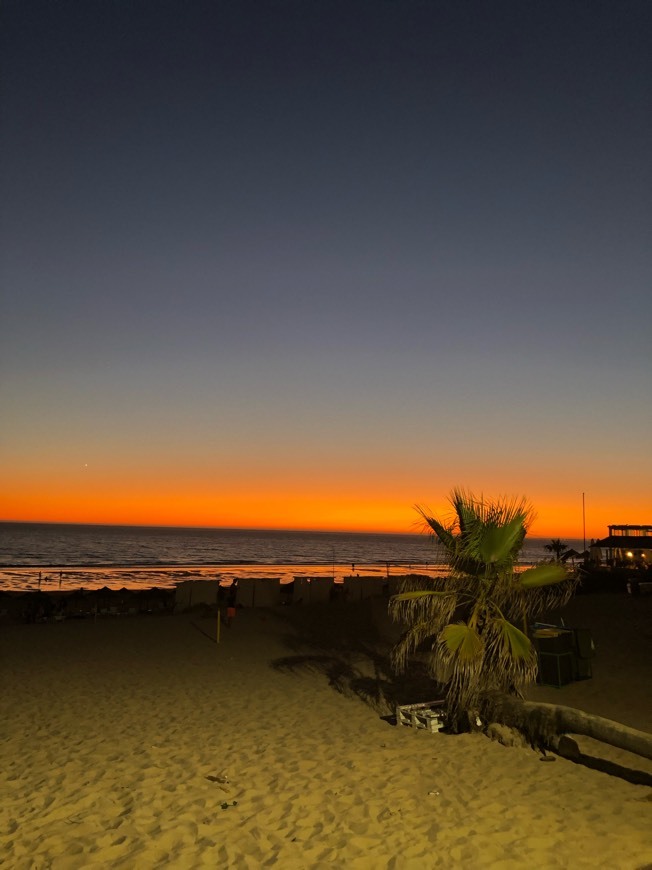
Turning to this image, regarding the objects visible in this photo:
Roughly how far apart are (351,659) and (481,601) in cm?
782

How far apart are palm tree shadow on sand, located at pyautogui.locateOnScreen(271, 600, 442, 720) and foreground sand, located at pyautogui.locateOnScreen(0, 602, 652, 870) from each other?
19cm

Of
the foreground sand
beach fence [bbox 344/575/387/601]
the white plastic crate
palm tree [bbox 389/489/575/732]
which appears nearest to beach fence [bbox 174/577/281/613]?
beach fence [bbox 344/575/387/601]

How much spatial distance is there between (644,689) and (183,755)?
27.0 feet

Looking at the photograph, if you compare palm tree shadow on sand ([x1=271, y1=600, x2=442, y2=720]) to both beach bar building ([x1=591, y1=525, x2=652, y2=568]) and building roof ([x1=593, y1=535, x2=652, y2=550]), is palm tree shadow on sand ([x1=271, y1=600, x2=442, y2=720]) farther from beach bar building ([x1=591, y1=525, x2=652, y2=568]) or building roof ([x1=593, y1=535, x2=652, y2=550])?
building roof ([x1=593, y1=535, x2=652, y2=550])

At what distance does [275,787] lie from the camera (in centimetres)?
714

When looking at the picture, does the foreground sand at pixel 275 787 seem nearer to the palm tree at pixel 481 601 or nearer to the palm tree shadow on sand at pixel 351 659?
the palm tree shadow on sand at pixel 351 659

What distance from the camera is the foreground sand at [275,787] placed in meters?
5.56

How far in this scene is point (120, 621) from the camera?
20.5m

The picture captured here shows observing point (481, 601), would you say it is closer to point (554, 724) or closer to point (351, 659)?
point (554, 724)

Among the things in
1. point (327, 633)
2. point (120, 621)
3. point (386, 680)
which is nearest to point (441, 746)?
point (386, 680)

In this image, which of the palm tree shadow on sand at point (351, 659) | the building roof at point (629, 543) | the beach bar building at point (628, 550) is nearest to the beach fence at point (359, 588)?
the palm tree shadow on sand at point (351, 659)

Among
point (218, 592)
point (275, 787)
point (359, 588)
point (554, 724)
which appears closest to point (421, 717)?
point (554, 724)

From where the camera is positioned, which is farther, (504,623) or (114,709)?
(114,709)

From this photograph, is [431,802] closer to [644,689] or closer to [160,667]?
[644,689]
